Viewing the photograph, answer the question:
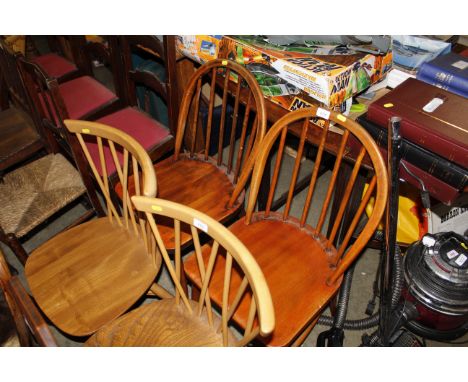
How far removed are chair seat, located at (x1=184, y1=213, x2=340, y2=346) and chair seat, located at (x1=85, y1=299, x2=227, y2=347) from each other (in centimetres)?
9

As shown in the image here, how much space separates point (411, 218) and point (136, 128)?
52.1 inches

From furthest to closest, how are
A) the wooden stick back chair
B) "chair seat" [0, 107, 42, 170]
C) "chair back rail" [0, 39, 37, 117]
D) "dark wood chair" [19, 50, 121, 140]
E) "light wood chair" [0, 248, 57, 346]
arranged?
1. "dark wood chair" [19, 50, 121, 140]
2. "chair seat" [0, 107, 42, 170]
3. "chair back rail" [0, 39, 37, 117]
4. the wooden stick back chair
5. "light wood chair" [0, 248, 57, 346]

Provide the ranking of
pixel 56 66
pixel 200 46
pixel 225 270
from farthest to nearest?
pixel 56 66
pixel 200 46
pixel 225 270

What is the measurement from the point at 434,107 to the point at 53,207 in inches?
56.1

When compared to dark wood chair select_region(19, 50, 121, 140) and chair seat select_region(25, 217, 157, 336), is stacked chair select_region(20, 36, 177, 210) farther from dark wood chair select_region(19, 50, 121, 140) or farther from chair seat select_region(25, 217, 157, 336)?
chair seat select_region(25, 217, 157, 336)

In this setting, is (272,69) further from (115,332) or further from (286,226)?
(115,332)

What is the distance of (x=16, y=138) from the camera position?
5.64ft

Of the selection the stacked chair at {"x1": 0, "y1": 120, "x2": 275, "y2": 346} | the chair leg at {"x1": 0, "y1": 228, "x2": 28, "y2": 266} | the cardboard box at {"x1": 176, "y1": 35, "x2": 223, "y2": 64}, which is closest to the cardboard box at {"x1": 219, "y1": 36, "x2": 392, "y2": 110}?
the cardboard box at {"x1": 176, "y1": 35, "x2": 223, "y2": 64}

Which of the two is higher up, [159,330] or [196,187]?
[196,187]

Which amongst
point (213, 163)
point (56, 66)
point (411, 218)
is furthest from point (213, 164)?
point (56, 66)

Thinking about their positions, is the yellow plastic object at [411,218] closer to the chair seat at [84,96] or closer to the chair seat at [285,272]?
the chair seat at [285,272]

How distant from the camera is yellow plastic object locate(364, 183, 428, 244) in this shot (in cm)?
158

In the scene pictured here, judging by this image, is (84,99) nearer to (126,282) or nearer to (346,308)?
(126,282)

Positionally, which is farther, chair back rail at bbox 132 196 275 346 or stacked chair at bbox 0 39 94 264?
stacked chair at bbox 0 39 94 264
